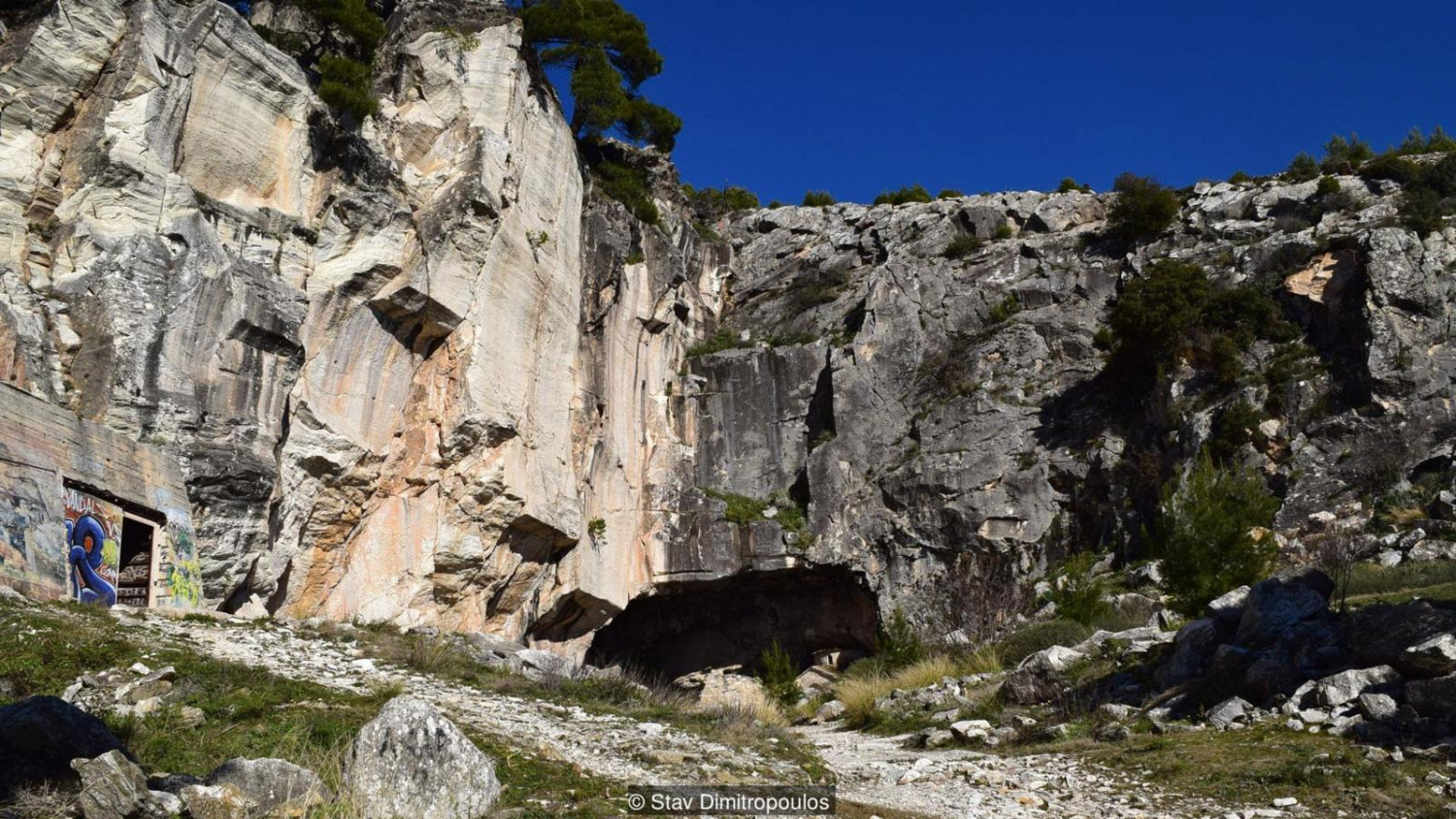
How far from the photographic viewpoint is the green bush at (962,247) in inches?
1431

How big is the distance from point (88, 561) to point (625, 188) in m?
20.3

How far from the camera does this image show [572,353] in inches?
1141

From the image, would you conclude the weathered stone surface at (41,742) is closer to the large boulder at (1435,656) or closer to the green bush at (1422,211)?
the large boulder at (1435,656)

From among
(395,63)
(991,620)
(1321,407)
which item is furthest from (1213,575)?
(395,63)

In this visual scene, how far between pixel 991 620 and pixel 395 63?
19.2 meters

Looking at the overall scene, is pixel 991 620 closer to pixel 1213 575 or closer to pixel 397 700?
pixel 1213 575

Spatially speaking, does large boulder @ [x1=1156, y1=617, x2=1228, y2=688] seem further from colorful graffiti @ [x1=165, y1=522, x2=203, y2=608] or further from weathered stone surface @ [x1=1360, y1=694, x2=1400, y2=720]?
colorful graffiti @ [x1=165, y1=522, x2=203, y2=608]

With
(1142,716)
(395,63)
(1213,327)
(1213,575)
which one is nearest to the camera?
(1142,716)

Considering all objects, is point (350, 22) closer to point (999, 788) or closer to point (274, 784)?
point (999, 788)

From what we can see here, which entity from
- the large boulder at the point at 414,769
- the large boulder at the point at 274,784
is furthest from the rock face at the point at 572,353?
the large boulder at the point at 274,784

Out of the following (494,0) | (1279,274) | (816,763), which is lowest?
(816,763)

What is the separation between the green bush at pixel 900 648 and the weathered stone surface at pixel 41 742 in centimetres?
1694

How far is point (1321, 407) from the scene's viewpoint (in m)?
27.8

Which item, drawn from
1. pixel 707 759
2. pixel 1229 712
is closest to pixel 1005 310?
pixel 1229 712
